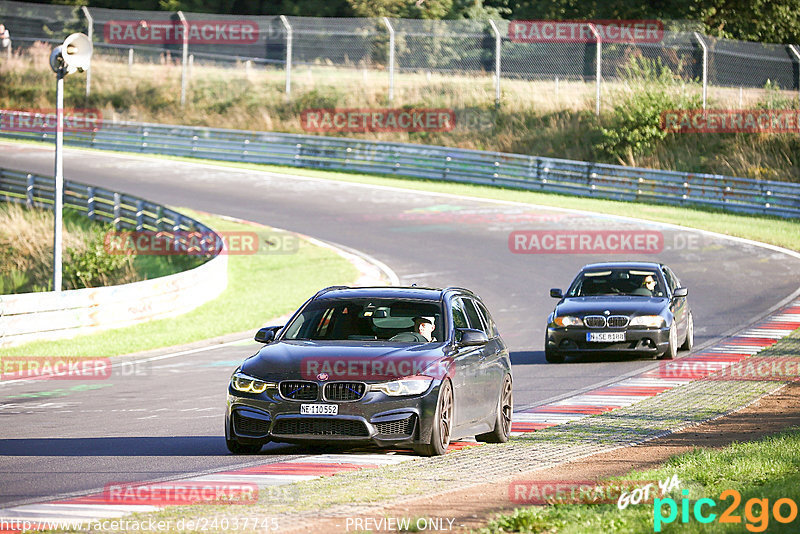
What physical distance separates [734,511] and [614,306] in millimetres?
11919

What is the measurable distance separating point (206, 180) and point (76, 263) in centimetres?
1443

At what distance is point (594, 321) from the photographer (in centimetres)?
1895

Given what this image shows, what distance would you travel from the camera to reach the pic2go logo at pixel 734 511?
7066 millimetres

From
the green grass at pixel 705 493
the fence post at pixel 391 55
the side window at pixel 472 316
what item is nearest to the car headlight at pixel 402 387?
the green grass at pixel 705 493

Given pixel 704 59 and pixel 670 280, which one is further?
pixel 704 59

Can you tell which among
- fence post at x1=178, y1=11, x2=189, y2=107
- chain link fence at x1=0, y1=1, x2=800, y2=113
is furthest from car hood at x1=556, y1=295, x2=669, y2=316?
fence post at x1=178, y1=11, x2=189, y2=107

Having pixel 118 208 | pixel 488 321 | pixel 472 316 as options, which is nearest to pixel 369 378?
pixel 472 316

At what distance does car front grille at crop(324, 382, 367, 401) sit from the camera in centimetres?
999

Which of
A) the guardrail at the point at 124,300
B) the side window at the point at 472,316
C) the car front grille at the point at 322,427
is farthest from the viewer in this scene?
the guardrail at the point at 124,300

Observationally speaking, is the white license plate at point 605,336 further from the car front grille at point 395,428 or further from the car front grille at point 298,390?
the car front grille at point 298,390

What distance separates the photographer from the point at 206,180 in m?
45.4

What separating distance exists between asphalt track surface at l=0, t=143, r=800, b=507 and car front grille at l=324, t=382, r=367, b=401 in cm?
79

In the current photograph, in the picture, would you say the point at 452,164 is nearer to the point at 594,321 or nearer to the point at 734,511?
the point at 594,321

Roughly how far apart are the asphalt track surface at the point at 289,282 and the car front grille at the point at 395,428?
3.22 feet
